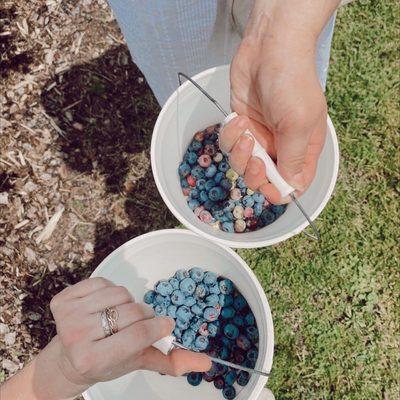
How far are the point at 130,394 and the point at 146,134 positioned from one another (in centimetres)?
101

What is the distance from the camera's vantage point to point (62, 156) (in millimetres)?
2205

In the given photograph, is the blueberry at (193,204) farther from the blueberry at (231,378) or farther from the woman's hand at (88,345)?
the woman's hand at (88,345)

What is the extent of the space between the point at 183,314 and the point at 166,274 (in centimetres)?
15

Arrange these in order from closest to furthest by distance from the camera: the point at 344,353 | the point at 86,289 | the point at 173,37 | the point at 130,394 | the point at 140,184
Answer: the point at 86,289
the point at 173,37
the point at 130,394
the point at 344,353
the point at 140,184

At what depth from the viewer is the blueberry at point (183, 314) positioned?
5.47 feet

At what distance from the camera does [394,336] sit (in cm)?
207

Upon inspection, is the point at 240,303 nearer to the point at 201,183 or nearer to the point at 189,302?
the point at 189,302

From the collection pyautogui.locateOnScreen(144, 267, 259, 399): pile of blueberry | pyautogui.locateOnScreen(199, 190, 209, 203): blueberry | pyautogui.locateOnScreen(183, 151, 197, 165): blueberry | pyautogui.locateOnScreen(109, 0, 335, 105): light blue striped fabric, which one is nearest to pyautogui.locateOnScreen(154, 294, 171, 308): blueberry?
pyautogui.locateOnScreen(144, 267, 259, 399): pile of blueberry

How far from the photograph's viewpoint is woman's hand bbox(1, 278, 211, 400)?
3.26 feet

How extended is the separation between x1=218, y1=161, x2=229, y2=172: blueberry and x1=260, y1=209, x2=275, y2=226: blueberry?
0.58 feet

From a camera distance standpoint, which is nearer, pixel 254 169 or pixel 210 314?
pixel 254 169

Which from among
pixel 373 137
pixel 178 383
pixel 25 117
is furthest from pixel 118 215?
pixel 373 137

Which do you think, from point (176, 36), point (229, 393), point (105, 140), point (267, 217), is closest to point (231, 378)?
point (229, 393)

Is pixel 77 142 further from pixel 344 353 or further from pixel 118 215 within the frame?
pixel 344 353
